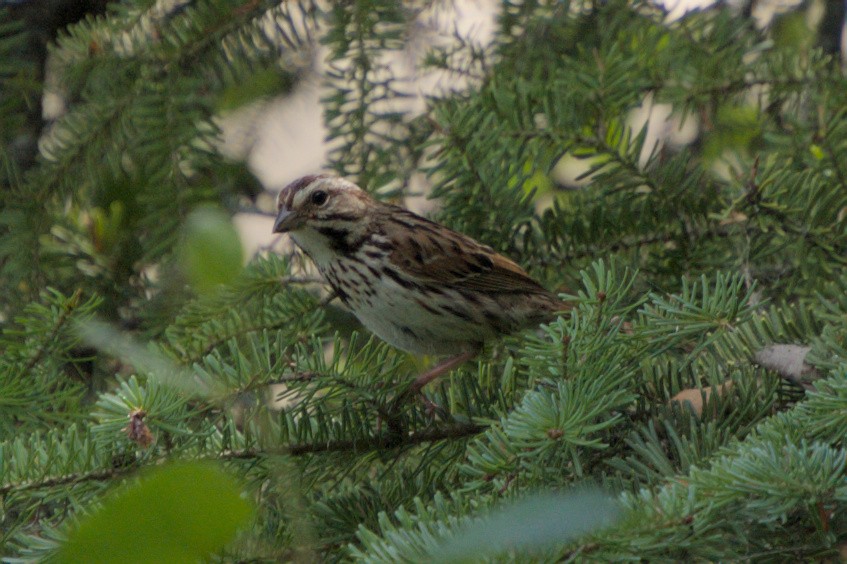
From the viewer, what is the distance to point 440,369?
2.62 m

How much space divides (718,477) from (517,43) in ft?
7.37

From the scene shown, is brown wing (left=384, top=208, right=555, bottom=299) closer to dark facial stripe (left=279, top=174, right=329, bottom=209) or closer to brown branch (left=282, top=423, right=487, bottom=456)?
dark facial stripe (left=279, top=174, right=329, bottom=209)

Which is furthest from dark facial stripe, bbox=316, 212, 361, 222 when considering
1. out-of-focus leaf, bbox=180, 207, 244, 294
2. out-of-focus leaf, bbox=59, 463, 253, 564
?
out-of-focus leaf, bbox=59, 463, 253, 564

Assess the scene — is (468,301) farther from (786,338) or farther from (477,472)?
(477,472)

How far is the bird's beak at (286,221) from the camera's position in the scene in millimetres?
2902

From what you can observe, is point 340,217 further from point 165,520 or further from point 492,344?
point 165,520

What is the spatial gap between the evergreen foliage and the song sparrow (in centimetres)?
11

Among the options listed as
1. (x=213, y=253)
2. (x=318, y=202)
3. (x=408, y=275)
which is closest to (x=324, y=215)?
(x=318, y=202)

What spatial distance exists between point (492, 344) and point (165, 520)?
2.53 metres

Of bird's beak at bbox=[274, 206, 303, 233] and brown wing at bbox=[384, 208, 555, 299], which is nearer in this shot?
bird's beak at bbox=[274, 206, 303, 233]

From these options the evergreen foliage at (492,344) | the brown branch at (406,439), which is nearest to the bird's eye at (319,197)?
the evergreen foliage at (492,344)

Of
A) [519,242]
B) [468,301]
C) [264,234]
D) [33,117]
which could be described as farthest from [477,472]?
[264,234]

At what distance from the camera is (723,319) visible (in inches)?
62.1

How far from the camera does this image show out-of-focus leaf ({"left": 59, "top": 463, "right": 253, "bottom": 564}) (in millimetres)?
595
